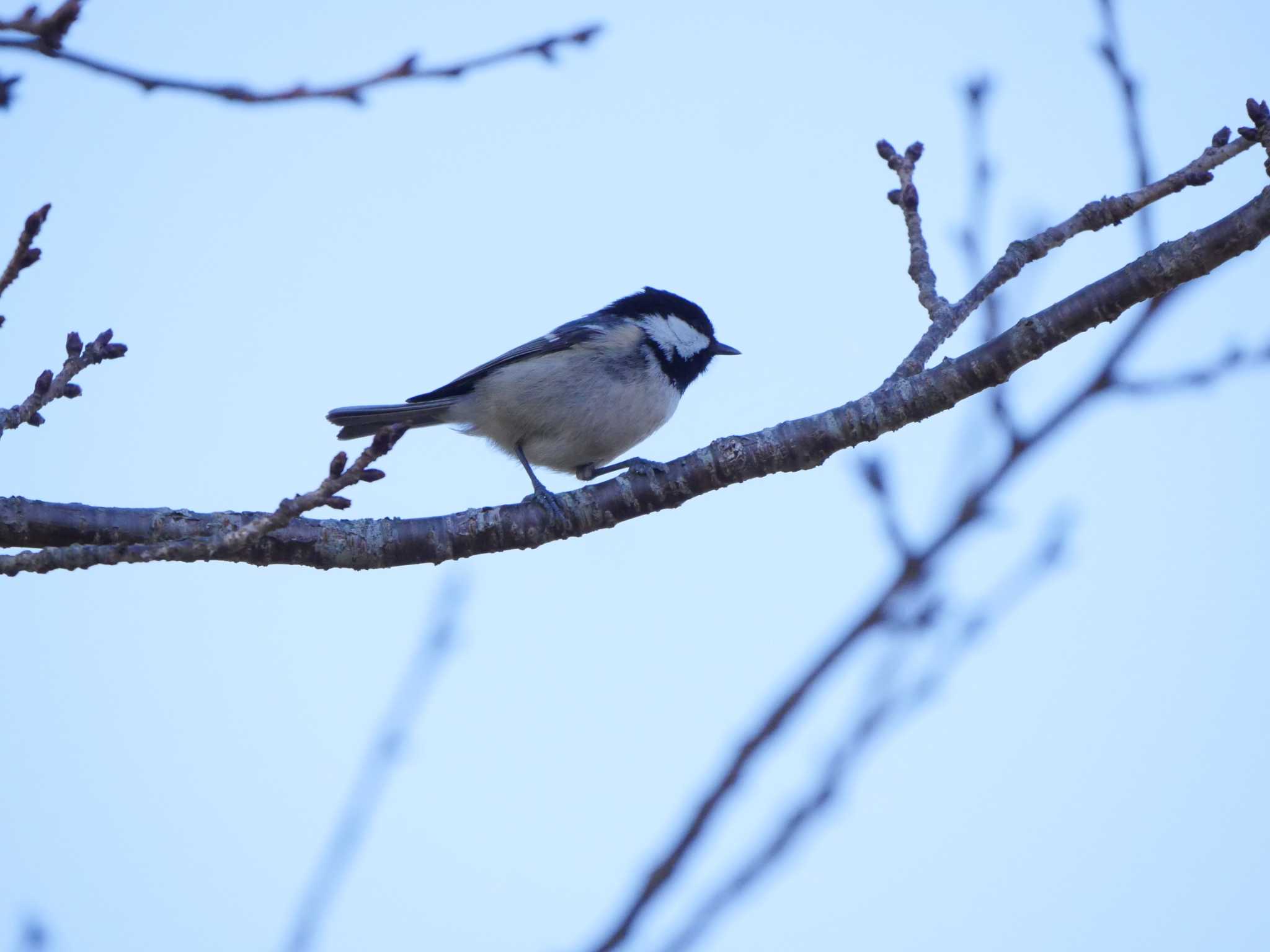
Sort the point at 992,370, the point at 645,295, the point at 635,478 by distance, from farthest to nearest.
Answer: the point at 645,295, the point at 635,478, the point at 992,370

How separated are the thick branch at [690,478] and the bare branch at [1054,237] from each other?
0.26 meters

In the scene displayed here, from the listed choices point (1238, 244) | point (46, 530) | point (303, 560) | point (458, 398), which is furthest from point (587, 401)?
point (1238, 244)

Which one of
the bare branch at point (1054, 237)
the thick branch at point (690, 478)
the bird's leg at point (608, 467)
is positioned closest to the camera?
the thick branch at point (690, 478)

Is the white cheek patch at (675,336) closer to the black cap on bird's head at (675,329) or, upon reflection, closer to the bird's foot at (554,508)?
the black cap on bird's head at (675,329)

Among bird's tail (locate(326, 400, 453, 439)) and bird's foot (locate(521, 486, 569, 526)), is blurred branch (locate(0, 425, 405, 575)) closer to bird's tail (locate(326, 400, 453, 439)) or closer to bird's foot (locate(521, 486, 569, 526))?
bird's foot (locate(521, 486, 569, 526))

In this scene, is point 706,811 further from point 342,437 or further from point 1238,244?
point 342,437

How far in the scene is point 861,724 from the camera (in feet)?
5.35

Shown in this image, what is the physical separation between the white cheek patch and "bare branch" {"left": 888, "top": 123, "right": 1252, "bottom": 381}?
2488mm

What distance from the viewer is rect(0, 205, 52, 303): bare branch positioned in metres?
2.76

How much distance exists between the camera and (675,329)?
21.6 ft

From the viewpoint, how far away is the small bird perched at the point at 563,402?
5719 millimetres

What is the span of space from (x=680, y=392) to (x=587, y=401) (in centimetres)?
76

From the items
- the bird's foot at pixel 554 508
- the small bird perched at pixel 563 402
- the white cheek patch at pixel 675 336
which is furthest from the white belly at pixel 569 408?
the bird's foot at pixel 554 508

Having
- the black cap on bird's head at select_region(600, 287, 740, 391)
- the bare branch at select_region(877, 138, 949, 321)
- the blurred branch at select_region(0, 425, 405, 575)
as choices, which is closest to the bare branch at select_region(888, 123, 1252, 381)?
the bare branch at select_region(877, 138, 949, 321)
